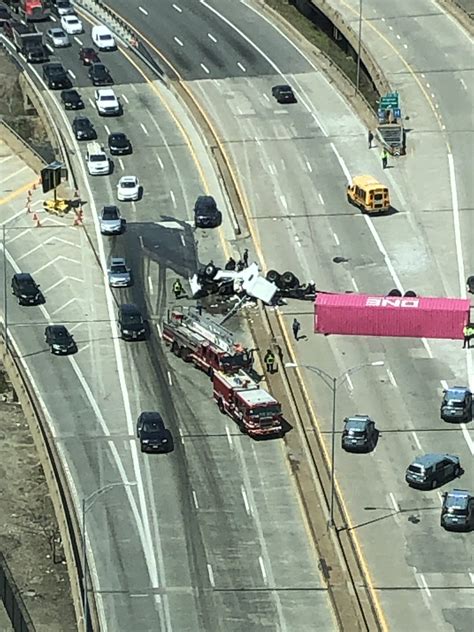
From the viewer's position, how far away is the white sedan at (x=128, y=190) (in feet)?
542

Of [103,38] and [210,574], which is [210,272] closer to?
[210,574]

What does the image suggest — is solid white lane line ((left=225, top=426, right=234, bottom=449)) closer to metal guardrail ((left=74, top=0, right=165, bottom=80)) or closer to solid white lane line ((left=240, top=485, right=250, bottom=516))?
solid white lane line ((left=240, top=485, right=250, bottom=516))

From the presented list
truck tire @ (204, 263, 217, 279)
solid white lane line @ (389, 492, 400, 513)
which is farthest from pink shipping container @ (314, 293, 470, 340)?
solid white lane line @ (389, 492, 400, 513)

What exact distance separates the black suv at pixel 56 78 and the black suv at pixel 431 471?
6897cm

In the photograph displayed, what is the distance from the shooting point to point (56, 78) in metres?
186

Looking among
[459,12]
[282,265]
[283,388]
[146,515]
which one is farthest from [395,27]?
[146,515]

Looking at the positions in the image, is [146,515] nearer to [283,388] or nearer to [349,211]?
[283,388]

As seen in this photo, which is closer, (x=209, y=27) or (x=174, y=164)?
(x=174, y=164)

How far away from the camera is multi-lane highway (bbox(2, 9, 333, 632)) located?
116 meters

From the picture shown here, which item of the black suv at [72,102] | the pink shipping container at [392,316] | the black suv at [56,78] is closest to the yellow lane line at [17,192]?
the black suv at [72,102]

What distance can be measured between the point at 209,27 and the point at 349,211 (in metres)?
42.4

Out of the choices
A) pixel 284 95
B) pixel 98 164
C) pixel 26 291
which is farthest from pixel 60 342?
pixel 284 95

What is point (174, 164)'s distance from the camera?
172 metres

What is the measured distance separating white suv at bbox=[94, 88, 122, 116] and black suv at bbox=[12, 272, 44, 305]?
32147mm
